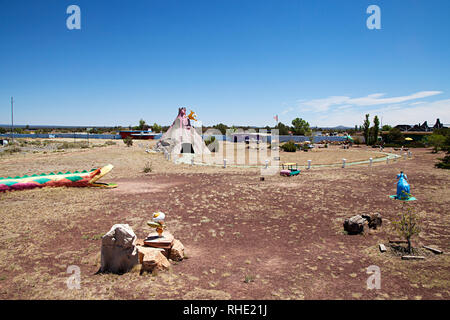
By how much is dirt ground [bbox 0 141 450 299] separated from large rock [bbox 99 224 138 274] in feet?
0.87

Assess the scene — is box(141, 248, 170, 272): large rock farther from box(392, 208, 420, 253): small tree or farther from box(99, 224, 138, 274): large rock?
box(392, 208, 420, 253): small tree

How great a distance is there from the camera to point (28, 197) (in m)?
12.5

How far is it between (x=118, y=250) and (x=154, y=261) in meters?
0.87

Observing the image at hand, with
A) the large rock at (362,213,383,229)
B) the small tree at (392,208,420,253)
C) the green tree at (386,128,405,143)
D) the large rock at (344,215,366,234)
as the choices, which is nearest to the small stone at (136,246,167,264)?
the large rock at (344,215,366,234)

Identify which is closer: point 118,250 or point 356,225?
point 118,250

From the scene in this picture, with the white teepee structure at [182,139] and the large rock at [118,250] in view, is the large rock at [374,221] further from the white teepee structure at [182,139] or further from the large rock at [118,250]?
the white teepee structure at [182,139]

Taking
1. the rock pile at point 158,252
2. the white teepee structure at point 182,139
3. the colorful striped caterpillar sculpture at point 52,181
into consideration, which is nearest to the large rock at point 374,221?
the rock pile at point 158,252

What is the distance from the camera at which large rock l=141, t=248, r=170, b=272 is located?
604 centimetres

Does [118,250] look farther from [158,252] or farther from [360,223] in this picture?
[360,223]

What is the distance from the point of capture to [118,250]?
6.02 meters

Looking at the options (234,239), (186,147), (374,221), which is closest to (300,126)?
(186,147)

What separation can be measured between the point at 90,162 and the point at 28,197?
42.1ft

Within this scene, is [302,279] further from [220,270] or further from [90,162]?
[90,162]
